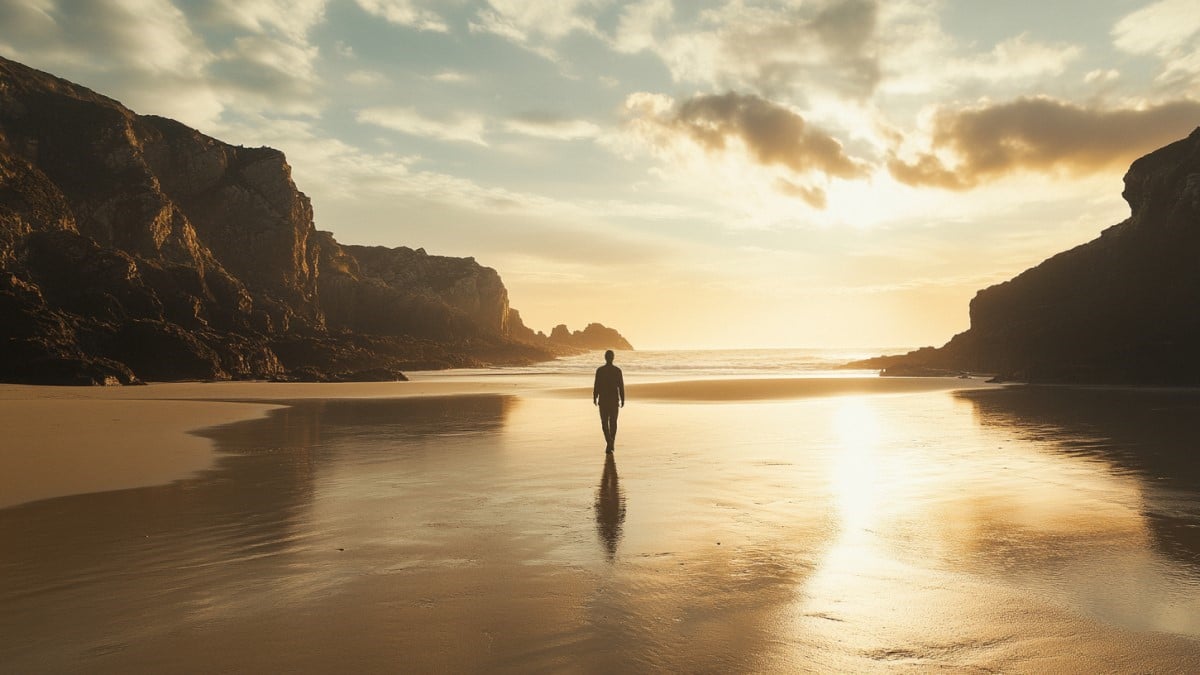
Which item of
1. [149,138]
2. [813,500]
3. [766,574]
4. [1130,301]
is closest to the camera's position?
[766,574]

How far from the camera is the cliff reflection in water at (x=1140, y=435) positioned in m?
8.11

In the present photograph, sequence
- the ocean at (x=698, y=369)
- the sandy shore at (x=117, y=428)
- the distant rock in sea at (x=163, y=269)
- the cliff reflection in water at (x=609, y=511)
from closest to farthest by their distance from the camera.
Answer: the cliff reflection in water at (x=609, y=511) < the sandy shore at (x=117, y=428) < the distant rock in sea at (x=163, y=269) < the ocean at (x=698, y=369)

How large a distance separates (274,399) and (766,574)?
3010 cm

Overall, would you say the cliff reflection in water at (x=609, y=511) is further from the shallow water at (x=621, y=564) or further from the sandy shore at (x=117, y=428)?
the sandy shore at (x=117, y=428)

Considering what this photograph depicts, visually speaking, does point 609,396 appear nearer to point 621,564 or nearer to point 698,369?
point 621,564

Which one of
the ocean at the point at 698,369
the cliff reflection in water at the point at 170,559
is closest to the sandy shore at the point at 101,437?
the cliff reflection in water at the point at 170,559

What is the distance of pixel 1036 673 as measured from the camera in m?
3.93

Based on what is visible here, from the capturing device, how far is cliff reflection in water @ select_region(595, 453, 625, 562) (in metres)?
7.13

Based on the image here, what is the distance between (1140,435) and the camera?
16375 mm

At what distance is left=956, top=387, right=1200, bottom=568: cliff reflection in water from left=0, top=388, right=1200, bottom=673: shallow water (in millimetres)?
102

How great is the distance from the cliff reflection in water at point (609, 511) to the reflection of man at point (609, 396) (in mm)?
1887

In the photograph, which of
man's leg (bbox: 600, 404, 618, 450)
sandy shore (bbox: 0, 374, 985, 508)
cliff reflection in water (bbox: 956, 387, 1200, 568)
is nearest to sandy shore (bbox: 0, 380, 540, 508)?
sandy shore (bbox: 0, 374, 985, 508)

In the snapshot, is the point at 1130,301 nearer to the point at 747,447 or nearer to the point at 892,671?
the point at 747,447

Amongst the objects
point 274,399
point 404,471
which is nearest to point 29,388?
point 274,399
